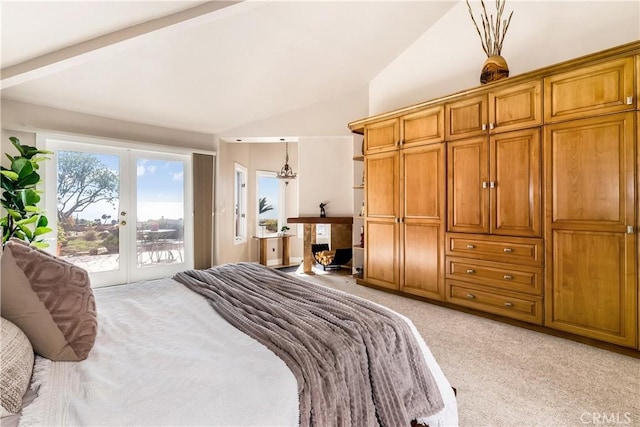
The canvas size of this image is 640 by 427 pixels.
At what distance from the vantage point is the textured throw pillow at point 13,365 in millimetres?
735

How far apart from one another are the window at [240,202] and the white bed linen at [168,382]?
14.5 ft

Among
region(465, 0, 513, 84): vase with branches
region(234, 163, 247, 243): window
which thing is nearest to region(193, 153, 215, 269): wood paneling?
region(234, 163, 247, 243): window

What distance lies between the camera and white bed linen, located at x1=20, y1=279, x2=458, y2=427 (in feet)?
2.45

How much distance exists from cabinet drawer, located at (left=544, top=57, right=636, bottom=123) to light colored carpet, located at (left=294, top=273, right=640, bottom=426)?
5.82 ft

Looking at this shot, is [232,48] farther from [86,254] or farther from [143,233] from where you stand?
[86,254]

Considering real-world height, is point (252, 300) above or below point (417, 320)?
above

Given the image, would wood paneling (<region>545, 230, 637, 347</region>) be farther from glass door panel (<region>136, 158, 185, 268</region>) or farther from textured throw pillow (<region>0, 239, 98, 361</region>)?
glass door panel (<region>136, 158, 185, 268</region>)

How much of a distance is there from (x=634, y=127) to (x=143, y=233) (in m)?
5.34

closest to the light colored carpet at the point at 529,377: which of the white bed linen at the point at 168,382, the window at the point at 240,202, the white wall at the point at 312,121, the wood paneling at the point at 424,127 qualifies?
the white bed linen at the point at 168,382

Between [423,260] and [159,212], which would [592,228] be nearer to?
A: [423,260]

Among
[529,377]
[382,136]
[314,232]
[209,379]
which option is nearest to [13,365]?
[209,379]

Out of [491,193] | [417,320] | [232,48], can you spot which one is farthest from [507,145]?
[232,48]

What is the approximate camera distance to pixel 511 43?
120 inches

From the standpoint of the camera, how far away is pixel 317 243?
17.5 ft
